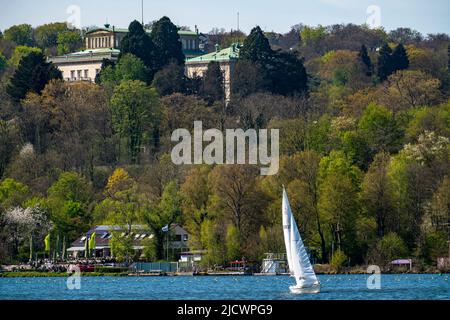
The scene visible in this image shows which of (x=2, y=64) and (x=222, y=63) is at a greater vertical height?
(x=2, y=64)

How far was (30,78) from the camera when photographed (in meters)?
112

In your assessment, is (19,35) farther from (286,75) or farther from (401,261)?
(401,261)

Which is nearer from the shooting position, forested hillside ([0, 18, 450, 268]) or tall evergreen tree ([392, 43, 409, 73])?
forested hillside ([0, 18, 450, 268])

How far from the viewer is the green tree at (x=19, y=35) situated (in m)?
172

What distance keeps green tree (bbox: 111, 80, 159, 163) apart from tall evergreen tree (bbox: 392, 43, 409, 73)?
30.8 metres

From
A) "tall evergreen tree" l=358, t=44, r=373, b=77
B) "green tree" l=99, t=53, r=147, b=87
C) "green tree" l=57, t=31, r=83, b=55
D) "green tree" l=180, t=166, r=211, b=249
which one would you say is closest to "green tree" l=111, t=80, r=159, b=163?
"green tree" l=99, t=53, r=147, b=87

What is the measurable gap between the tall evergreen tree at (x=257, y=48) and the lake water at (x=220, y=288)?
54.0m

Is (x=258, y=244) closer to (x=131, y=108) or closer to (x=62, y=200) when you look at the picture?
(x=62, y=200)

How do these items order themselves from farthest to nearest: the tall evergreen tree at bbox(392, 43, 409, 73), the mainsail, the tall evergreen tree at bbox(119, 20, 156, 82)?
the tall evergreen tree at bbox(392, 43, 409, 73) → the tall evergreen tree at bbox(119, 20, 156, 82) → the mainsail

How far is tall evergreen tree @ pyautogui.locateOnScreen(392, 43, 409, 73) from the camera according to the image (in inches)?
5037

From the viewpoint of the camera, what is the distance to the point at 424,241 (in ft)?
227

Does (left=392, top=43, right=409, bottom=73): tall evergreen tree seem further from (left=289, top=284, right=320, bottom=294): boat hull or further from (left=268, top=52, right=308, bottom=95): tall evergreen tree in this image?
(left=289, top=284, right=320, bottom=294): boat hull

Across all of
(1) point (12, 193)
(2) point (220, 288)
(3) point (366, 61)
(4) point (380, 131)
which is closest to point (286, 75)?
(3) point (366, 61)

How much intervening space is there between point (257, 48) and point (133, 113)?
18002 mm
